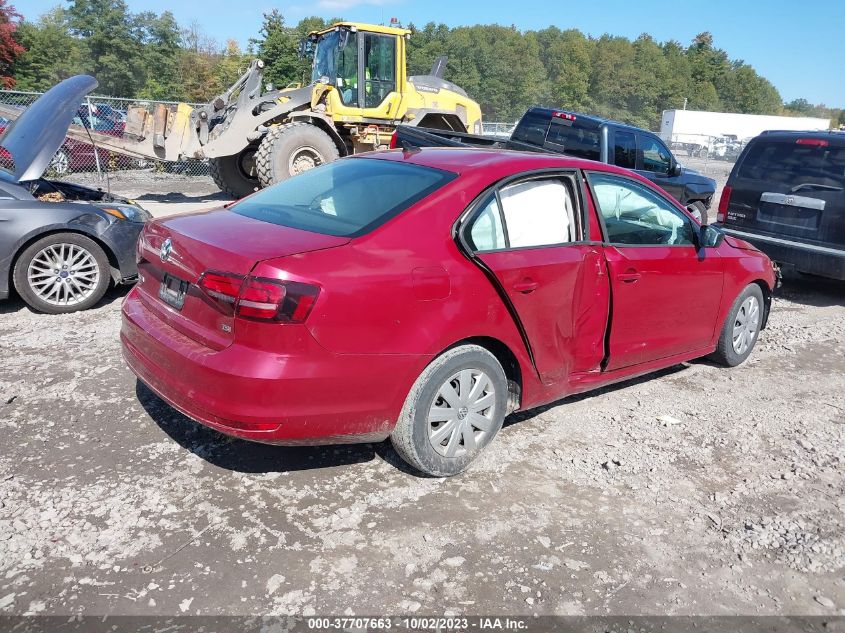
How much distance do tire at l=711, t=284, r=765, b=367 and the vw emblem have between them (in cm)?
409

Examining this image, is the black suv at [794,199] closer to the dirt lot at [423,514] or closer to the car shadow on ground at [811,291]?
the car shadow on ground at [811,291]

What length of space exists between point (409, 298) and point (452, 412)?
697 mm

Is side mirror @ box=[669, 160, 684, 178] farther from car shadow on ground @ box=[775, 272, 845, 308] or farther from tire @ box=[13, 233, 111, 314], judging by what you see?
tire @ box=[13, 233, 111, 314]

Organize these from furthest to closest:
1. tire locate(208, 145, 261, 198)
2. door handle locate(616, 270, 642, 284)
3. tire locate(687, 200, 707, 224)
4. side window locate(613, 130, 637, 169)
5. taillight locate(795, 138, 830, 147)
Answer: tire locate(208, 145, 261, 198) < tire locate(687, 200, 707, 224) < side window locate(613, 130, 637, 169) < taillight locate(795, 138, 830, 147) < door handle locate(616, 270, 642, 284)

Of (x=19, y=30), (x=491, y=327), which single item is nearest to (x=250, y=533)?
(x=491, y=327)

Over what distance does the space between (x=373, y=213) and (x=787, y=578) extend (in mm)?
2515

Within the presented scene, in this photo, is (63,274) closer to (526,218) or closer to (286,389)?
(286,389)

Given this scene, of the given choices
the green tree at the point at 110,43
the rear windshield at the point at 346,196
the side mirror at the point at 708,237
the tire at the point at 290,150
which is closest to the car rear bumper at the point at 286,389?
the rear windshield at the point at 346,196

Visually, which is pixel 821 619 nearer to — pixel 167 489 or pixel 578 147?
pixel 167 489

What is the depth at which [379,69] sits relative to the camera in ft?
43.2

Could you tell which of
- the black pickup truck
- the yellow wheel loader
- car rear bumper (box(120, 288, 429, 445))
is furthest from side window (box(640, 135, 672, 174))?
car rear bumper (box(120, 288, 429, 445))

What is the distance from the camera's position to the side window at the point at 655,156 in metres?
10.8

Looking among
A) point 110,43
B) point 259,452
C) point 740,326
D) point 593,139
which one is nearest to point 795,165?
point 593,139

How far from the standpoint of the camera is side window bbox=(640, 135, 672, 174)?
424 inches
